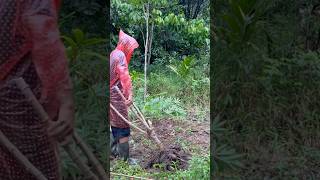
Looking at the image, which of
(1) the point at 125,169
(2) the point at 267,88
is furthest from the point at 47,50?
(2) the point at 267,88

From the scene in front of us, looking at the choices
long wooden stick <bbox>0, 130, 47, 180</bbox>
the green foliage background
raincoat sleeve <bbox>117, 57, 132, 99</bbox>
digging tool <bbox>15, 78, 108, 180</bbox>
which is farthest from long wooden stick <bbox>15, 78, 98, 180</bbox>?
the green foliage background

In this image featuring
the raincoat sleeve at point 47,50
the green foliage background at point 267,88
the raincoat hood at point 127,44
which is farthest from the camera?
the green foliage background at point 267,88

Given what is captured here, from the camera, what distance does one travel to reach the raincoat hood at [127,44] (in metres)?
2.48

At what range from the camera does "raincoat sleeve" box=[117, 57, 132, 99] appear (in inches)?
98.0

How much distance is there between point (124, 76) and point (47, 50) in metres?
0.77

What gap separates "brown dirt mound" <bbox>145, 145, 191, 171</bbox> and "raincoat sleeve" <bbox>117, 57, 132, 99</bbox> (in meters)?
0.34

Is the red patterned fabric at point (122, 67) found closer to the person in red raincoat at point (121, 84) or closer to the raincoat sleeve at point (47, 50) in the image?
the person in red raincoat at point (121, 84)

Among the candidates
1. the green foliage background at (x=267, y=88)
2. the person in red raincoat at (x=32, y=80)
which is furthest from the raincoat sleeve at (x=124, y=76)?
the person in red raincoat at (x=32, y=80)

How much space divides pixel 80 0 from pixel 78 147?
694 mm

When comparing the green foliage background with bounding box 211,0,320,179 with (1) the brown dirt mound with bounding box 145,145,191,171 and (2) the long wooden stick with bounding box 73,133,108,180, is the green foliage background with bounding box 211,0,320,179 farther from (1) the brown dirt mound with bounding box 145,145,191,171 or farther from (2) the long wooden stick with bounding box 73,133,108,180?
(2) the long wooden stick with bounding box 73,133,108,180

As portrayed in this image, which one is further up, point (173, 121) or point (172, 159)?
point (173, 121)

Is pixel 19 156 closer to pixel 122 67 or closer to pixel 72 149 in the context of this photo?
pixel 72 149

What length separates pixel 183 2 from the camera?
107 inches

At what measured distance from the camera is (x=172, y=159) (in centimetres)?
263
